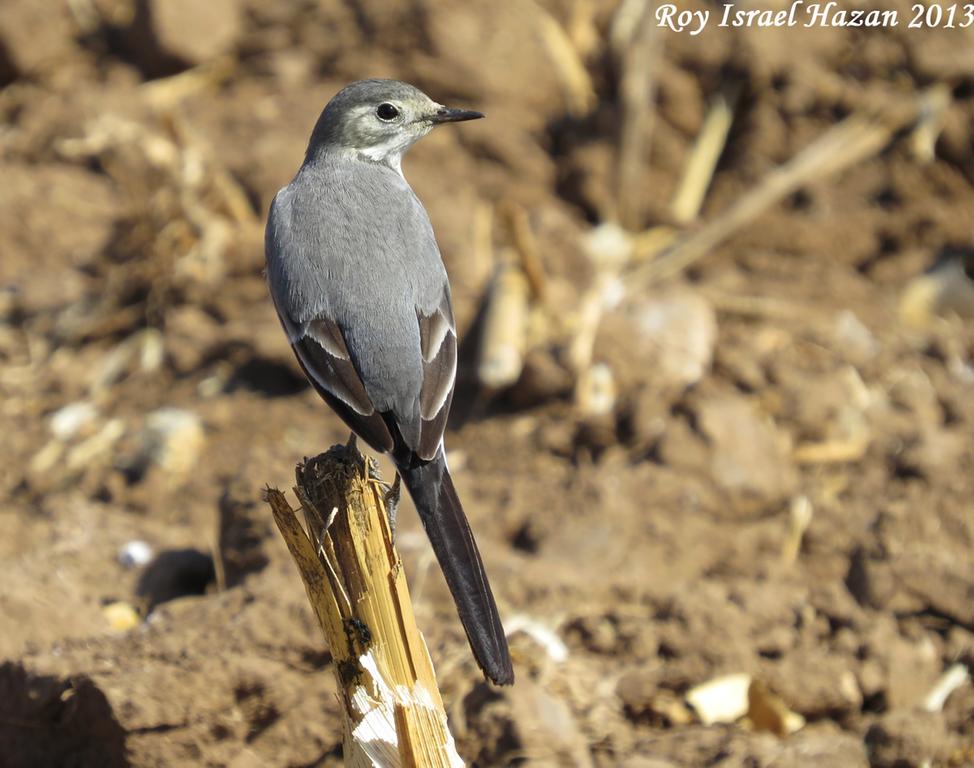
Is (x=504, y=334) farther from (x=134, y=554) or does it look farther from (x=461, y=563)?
(x=461, y=563)

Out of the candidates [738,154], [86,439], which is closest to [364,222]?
[86,439]

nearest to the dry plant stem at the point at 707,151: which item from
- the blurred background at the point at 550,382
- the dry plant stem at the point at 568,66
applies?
the blurred background at the point at 550,382

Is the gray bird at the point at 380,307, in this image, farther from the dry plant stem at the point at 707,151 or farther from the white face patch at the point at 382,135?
the dry plant stem at the point at 707,151

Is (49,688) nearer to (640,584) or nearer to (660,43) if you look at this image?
(640,584)

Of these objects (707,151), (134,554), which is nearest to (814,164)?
A: (707,151)

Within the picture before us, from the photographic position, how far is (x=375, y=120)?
572 centimetres

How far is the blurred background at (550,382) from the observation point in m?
5.34

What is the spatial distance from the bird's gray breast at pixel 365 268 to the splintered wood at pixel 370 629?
49 centimetres

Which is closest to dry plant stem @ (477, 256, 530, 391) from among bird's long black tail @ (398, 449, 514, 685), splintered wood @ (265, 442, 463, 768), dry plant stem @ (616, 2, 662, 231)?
dry plant stem @ (616, 2, 662, 231)

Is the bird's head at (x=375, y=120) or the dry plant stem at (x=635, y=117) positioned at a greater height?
the dry plant stem at (x=635, y=117)

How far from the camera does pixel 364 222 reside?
5098mm

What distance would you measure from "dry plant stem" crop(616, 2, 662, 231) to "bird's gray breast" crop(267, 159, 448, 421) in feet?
15.2

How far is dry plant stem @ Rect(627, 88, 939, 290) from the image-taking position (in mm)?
9578

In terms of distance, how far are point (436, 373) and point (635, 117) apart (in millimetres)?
5608
